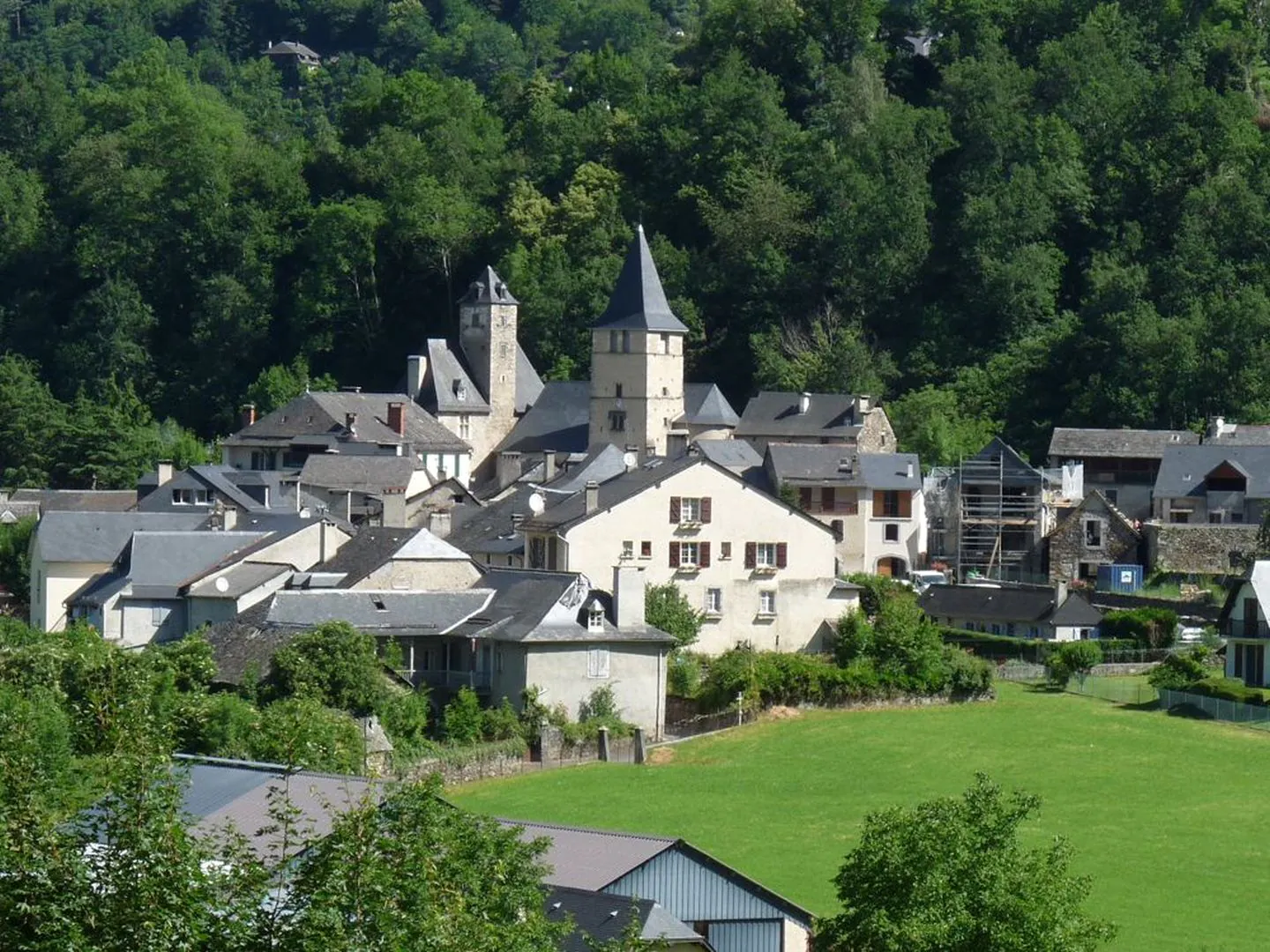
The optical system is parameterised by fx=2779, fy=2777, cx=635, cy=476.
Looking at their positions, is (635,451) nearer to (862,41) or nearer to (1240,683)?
(1240,683)

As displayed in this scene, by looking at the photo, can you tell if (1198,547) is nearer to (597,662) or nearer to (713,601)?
(713,601)

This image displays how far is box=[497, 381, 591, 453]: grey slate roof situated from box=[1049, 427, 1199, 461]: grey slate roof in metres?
14.0

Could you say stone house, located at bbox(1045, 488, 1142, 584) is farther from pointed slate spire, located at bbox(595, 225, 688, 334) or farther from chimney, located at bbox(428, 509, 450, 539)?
chimney, located at bbox(428, 509, 450, 539)

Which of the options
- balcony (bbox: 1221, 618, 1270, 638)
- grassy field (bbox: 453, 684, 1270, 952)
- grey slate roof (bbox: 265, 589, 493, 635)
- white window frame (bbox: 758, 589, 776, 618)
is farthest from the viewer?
white window frame (bbox: 758, 589, 776, 618)

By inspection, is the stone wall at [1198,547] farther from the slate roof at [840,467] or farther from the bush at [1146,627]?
the bush at [1146,627]

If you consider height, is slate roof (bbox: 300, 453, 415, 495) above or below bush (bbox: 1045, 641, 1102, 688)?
above

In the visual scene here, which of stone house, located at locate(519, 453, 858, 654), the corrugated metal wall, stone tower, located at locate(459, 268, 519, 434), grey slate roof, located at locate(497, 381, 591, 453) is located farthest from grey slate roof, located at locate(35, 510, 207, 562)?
the corrugated metal wall

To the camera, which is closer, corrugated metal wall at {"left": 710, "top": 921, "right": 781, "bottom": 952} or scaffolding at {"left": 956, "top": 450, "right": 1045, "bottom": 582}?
corrugated metal wall at {"left": 710, "top": 921, "right": 781, "bottom": 952}

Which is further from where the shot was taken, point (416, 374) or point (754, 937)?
point (416, 374)

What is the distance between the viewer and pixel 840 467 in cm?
7269

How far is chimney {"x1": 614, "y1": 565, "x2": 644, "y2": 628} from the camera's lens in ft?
168

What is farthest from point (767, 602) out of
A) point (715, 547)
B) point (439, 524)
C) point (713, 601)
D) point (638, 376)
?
point (638, 376)

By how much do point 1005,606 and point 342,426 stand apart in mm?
27636

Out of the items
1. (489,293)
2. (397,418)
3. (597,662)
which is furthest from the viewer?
(489,293)
